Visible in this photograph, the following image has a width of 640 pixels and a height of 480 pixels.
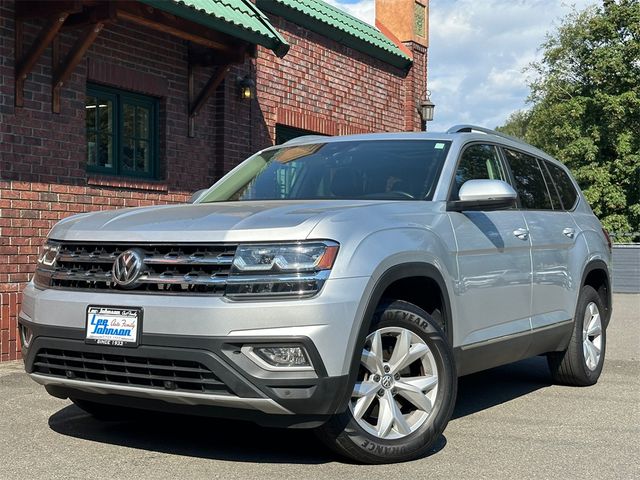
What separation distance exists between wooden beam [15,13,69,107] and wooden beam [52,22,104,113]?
31 centimetres

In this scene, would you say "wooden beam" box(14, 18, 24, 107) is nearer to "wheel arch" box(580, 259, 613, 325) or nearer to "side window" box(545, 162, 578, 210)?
"side window" box(545, 162, 578, 210)

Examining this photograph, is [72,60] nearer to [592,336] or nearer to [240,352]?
[592,336]

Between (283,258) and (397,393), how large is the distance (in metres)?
0.98

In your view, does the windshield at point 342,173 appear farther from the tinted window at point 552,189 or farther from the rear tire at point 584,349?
the rear tire at point 584,349

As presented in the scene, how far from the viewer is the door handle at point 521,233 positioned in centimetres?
572

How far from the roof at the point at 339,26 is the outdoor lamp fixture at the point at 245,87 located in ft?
3.74

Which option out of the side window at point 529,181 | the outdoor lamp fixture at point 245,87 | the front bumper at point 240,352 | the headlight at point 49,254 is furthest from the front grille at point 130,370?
the outdoor lamp fixture at point 245,87

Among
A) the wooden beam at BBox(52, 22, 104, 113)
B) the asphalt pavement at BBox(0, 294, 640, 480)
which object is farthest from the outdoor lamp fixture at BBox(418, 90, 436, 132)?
the asphalt pavement at BBox(0, 294, 640, 480)

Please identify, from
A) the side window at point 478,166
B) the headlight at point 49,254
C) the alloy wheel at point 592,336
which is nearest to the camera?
the headlight at point 49,254

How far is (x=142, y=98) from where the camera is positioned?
10188 millimetres

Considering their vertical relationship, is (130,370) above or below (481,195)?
below

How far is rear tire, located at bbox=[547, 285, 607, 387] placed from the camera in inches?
263

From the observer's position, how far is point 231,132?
11453mm

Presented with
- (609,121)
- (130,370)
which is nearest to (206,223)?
(130,370)
